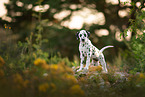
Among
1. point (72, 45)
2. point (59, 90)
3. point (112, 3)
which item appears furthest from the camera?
point (72, 45)

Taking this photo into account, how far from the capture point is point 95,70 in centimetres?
511

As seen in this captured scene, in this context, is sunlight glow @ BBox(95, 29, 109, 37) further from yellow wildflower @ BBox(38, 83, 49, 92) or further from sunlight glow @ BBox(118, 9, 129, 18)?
yellow wildflower @ BBox(38, 83, 49, 92)

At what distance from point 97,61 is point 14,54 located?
257cm

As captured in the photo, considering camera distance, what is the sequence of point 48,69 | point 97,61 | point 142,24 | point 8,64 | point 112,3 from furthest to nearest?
point 112,3, point 97,61, point 142,24, point 8,64, point 48,69

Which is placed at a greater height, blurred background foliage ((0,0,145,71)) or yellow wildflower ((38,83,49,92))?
blurred background foliage ((0,0,145,71))

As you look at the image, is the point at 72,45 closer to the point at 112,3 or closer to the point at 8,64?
the point at 112,3

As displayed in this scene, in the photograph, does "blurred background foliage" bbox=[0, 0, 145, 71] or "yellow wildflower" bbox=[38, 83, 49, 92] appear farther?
"blurred background foliage" bbox=[0, 0, 145, 71]

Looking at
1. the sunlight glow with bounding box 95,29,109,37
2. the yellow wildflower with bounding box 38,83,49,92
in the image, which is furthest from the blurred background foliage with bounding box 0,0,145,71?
the yellow wildflower with bounding box 38,83,49,92

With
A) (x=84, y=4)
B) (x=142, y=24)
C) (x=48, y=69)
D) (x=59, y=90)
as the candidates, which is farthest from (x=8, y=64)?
(x=84, y=4)

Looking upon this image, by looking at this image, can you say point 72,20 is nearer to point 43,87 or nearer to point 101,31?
point 101,31

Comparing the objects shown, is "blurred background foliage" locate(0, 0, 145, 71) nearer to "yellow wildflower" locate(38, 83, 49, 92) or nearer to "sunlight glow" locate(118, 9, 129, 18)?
"sunlight glow" locate(118, 9, 129, 18)

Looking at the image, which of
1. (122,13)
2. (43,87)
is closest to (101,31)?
(122,13)

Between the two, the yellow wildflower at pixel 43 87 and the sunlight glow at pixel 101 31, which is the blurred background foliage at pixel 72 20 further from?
the yellow wildflower at pixel 43 87

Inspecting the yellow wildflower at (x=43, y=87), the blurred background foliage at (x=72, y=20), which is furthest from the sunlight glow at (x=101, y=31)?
the yellow wildflower at (x=43, y=87)
